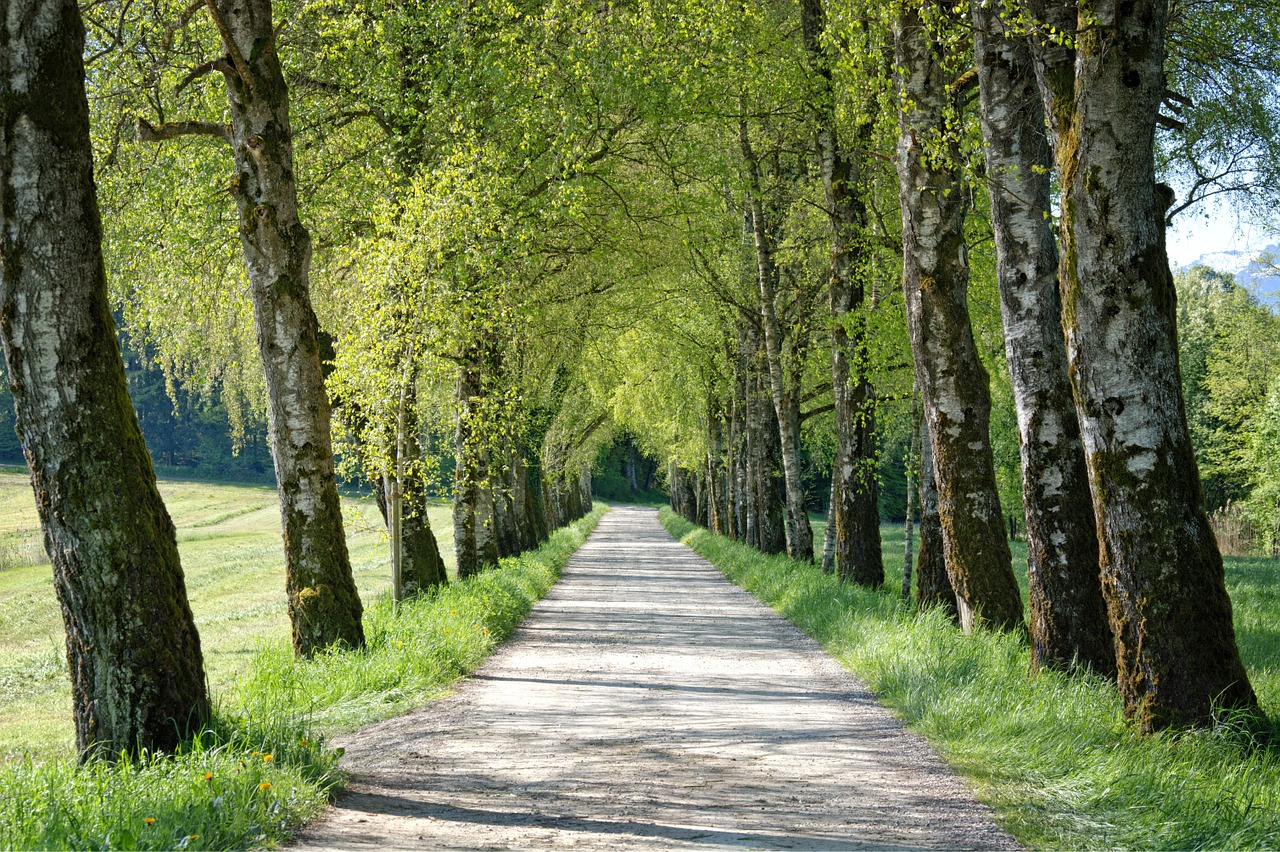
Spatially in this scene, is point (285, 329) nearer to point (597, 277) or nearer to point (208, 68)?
point (208, 68)

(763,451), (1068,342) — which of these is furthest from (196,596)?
(1068,342)

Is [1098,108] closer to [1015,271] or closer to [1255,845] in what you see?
[1015,271]

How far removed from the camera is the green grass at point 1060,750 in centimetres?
516

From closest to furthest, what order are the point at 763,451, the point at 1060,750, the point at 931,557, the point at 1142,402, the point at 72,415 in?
the point at 72,415 < the point at 1060,750 < the point at 1142,402 < the point at 931,557 < the point at 763,451

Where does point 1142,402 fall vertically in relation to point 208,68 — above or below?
below

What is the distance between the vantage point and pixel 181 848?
4.71 metres

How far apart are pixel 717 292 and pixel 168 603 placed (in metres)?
20.8

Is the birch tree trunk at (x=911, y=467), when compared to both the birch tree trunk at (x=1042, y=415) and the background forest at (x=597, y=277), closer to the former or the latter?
the background forest at (x=597, y=277)

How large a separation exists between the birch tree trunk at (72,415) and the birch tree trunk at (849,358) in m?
12.6

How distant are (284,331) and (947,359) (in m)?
6.71

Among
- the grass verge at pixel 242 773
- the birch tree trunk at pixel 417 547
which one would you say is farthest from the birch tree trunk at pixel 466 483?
the grass verge at pixel 242 773

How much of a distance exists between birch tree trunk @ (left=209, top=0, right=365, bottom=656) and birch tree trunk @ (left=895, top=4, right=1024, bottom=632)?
20.3ft

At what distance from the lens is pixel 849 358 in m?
17.8

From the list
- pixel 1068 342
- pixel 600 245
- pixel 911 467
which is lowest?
pixel 911 467
